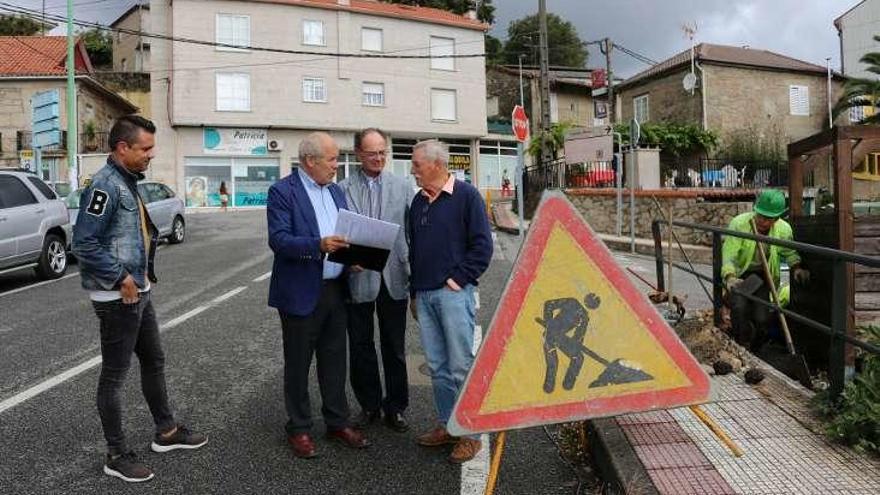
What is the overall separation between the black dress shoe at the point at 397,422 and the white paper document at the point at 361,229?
49.7 inches

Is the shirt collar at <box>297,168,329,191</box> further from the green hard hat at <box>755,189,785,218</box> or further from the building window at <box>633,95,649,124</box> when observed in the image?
the building window at <box>633,95,649,124</box>

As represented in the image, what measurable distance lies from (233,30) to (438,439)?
34.6m

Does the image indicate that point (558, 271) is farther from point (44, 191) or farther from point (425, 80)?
point (425, 80)

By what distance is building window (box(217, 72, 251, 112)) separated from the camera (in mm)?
34656

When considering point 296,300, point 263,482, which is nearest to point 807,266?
point 296,300

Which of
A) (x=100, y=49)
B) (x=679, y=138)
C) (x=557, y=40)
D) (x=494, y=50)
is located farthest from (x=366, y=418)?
(x=557, y=40)

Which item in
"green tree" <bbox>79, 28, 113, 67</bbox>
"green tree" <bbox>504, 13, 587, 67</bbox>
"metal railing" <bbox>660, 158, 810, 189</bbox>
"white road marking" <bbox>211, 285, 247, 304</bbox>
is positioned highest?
"green tree" <bbox>504, 13, 587, 67</bbox>

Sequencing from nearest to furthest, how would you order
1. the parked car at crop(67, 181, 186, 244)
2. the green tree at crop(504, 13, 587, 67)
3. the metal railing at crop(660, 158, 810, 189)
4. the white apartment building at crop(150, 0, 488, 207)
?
1. the parked car at crop(67, 181, 186, 244)
2. the metal railing at crop(660, 158, 810, 189)
3. the white apartment building at crop(150, 0, 488, 207)
4. the green tree at crop(504, 13, 587, 67)

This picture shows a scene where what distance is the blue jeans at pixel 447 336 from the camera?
399cm

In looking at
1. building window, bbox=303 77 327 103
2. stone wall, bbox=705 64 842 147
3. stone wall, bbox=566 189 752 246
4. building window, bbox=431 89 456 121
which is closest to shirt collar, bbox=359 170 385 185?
stone wall, bbox=566 189 752 246

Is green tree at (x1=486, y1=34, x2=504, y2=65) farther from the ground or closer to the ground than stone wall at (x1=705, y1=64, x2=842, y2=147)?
farther from the ground

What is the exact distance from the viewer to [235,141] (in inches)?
1385

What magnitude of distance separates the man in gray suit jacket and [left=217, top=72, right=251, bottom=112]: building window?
106 ft

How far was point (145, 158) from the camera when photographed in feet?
12.9
